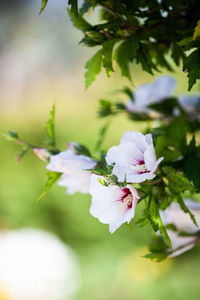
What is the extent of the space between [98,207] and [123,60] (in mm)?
179

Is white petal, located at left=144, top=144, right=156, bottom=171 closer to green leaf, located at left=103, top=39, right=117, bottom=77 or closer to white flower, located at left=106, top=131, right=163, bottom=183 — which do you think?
white flower, located at left=106, top=131, right=163, bottom=183

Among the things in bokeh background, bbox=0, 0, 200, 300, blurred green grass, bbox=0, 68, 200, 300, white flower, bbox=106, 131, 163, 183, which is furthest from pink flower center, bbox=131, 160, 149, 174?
blurred green grass, bbox=0, 68, 200, 300

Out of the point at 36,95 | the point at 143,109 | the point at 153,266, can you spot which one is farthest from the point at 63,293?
the point at 36,95

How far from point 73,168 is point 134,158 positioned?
0.09 m

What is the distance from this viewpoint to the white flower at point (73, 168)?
1.53 ft

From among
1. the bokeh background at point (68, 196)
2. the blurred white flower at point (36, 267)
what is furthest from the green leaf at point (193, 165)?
the blurred white flower at point (36, 267)

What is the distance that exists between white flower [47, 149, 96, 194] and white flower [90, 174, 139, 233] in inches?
2.7

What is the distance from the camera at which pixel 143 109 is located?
2.38 ft

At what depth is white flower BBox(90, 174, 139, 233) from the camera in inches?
15.3

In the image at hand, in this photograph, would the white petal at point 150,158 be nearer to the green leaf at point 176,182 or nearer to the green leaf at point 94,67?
the green leaf at point 176,182

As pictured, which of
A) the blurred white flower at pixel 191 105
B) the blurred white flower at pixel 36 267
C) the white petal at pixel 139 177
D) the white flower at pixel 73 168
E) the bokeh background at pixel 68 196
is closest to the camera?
the white petal at pixel 139 177

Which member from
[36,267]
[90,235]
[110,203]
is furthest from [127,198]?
[90,235]

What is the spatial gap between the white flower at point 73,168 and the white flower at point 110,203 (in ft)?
0.22

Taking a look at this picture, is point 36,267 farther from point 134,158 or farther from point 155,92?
point 134,158
